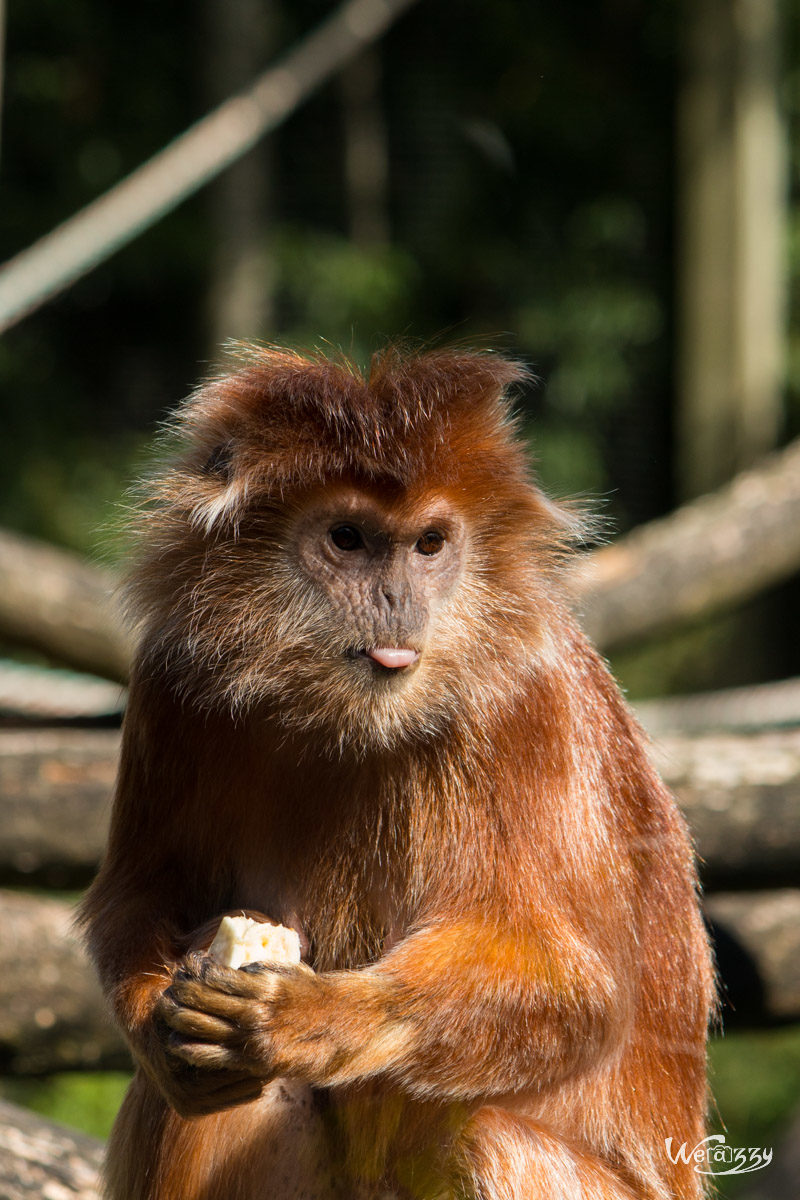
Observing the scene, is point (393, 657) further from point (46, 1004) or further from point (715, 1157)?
point (46, 1004)

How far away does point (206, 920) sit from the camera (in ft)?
6.82

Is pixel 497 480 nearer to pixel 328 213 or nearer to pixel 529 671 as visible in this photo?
pixel 529 671

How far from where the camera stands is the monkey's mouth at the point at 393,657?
1.88 meters

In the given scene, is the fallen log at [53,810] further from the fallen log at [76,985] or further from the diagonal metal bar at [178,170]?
the diagonal metal bar at [178,170]

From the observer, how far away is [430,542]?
6.66 ft

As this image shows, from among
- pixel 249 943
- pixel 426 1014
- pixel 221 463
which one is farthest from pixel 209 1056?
pixel 221 463

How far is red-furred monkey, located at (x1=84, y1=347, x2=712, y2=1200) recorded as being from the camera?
185cm

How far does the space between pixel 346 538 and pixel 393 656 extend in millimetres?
212

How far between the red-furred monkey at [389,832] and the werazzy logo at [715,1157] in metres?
0.02

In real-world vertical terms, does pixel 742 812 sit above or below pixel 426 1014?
above

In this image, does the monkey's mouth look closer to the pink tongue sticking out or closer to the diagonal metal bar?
the pink tongue sticking out

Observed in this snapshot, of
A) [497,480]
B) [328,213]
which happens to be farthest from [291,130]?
[497,480]

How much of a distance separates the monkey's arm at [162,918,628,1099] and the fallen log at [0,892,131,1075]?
143 cm

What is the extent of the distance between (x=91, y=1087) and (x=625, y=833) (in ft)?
12.3
